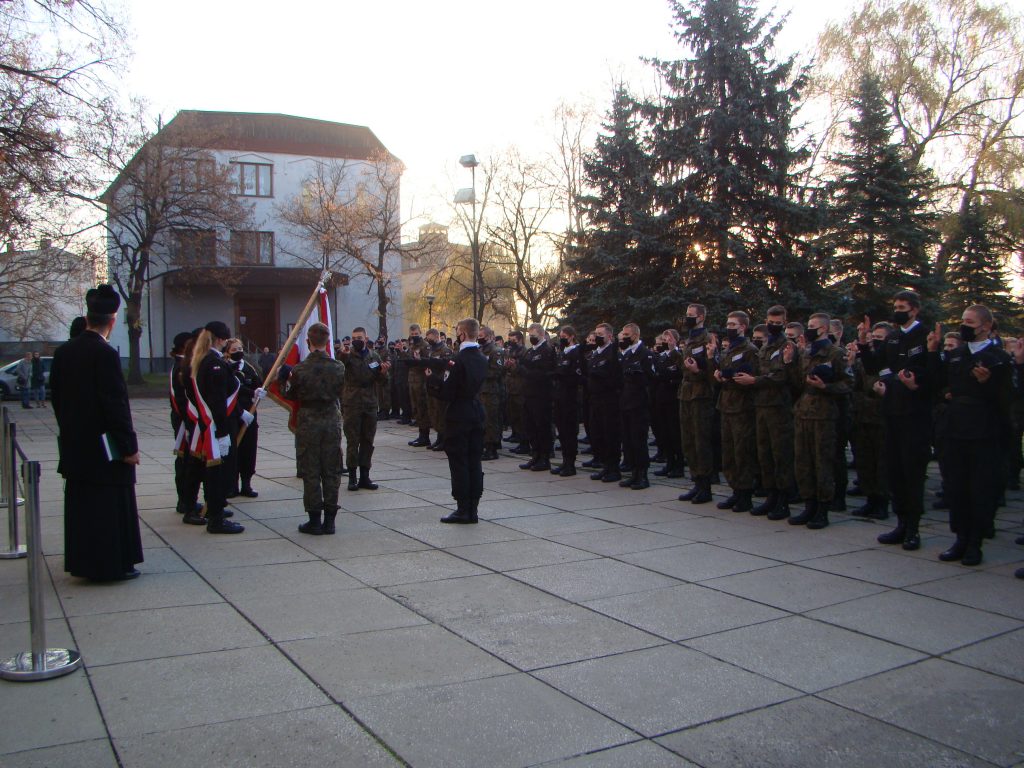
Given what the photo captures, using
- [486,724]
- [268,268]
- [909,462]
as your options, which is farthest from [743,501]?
[268,268]

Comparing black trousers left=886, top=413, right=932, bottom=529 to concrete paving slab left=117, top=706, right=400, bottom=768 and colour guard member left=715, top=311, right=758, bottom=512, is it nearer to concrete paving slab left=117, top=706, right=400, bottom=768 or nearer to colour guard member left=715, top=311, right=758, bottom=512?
colour guard member left=715, top=311, right=758, bottom=512

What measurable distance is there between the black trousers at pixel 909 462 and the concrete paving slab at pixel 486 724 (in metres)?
4.58

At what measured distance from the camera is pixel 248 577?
653 centimetres

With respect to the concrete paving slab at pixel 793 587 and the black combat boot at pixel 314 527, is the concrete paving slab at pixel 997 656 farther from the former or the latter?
the black combat boot at pixel 314 527

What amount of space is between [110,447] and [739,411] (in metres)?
6.19

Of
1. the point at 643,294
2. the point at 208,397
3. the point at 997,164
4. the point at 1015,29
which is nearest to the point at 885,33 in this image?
the point at 1015,29

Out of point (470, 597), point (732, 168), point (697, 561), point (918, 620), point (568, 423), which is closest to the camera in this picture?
point (918, 620)

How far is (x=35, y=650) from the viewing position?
4.48 meters

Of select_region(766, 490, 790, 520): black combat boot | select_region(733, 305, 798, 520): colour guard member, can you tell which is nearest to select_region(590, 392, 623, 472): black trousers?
select_region(733, 305, 798, 520): colour guard member

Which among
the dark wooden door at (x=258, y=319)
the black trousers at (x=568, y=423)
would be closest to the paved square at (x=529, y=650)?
the black trousers at (x=568, y=423)

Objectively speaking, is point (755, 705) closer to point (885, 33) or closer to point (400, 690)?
point (400, 690)

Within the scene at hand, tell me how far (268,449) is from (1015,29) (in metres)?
30.0

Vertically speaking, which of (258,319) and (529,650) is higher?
(258,319)

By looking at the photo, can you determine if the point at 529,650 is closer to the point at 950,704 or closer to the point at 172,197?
the point at 950,704
